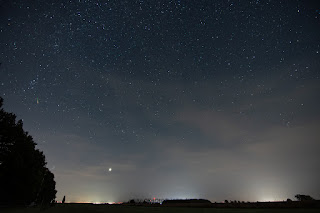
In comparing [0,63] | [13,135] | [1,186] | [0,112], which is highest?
[0,63]

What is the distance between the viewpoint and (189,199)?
197ft

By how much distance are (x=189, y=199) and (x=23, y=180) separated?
48.2m

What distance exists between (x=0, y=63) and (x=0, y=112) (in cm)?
783

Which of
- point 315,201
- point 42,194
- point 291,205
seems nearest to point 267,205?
point 291,205

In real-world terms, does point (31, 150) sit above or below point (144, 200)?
above

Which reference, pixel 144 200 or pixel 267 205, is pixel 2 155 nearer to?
pixel 267 205

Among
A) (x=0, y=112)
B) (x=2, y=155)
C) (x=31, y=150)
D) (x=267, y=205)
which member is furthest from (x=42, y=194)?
(x=267, y=205)

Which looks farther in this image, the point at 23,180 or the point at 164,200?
the point at 164,200

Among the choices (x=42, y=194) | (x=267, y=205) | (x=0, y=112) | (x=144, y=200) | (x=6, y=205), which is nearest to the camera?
(x=267, y=205)

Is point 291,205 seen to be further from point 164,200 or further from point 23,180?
point 164,200

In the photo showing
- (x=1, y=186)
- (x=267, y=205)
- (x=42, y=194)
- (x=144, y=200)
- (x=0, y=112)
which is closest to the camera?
(x=267, y=205)

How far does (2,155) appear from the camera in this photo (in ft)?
86.5

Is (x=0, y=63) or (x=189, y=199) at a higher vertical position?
(x=0, y=63)

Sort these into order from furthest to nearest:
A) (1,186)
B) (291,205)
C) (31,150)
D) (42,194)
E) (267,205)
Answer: (42,194) → (31,150) → (1,186) → (267,205) → (291,205)
